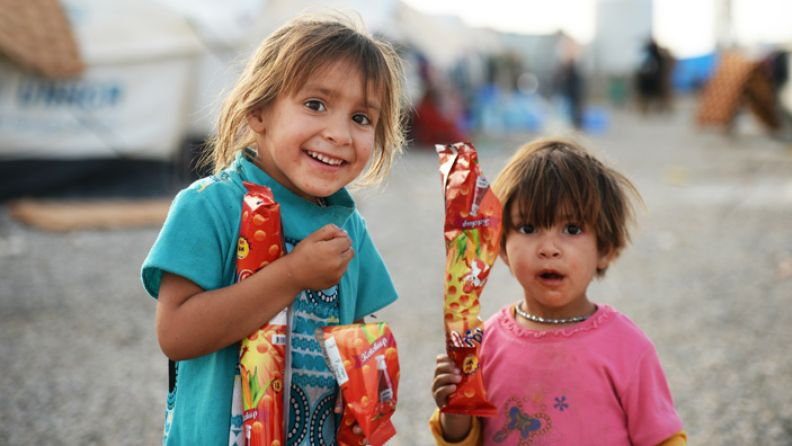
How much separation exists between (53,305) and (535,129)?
14457mm

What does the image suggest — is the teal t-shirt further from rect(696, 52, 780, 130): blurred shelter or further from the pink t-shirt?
rect(696, 52, 780, 130): blurred shelter

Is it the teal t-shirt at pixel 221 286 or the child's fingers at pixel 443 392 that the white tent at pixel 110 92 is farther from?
the child's fingers at pixel 443 392

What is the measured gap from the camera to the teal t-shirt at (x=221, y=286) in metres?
1.46

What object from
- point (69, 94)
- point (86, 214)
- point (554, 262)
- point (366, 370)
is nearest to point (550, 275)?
point (554, 262)

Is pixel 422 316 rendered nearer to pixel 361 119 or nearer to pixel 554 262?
pixel 554 262

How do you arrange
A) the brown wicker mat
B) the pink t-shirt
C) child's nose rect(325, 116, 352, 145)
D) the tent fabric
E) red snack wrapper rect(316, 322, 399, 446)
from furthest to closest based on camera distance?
the tent fabric < the brown wicker mat < the pink t-shirt < child's nose rect(325, 116, 352, 145) < red snack wrapper rect(316, 322, 399, 446)

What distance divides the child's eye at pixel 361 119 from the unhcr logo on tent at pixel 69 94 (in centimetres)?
724

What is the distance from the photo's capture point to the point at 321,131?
62.3 inches

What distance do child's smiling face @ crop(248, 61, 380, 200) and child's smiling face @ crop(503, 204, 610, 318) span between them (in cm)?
47

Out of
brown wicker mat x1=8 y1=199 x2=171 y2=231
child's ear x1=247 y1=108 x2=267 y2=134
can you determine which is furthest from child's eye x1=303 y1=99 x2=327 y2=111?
brown wicker mat x1=8 y1=199 x2=171 y2=231

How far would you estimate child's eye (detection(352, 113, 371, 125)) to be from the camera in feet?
5.45

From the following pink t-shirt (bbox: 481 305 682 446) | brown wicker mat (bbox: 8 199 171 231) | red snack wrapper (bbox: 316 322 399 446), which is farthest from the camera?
brown wicker mat (bbox: 8 199 171 231)

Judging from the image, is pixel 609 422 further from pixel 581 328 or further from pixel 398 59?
pixel 398 59

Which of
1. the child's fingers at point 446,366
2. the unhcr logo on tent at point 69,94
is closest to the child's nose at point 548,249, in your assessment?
the child's fingers at point 446,366
